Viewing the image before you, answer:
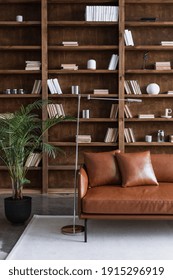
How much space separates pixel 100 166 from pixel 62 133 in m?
2.26

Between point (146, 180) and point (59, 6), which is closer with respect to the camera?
point (146, 180)

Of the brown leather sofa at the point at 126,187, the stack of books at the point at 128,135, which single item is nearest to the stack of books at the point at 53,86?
the stack of books at the point at 128,135

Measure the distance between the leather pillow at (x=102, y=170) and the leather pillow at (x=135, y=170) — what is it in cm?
9

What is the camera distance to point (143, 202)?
431cm

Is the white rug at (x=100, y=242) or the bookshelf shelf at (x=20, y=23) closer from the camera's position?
the white rug at (x=100, y=242)

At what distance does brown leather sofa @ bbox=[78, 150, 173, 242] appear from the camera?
4320 millimetres

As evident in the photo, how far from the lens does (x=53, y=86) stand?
6781 mm

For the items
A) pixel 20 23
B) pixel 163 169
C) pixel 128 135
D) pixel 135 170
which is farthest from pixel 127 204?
pixel 20 23

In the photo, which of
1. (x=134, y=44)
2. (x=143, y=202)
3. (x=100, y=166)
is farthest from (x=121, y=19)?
(x=143, y=202)

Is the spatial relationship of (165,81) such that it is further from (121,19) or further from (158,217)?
(158,217)

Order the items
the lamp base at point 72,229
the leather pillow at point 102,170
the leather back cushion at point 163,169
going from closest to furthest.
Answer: the lamp base at point 72,229
the leather pillow at point 102,170
the leather back cushion at point 163,169

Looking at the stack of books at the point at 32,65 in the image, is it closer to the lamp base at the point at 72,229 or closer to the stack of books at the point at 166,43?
the stack of books at the point at 166,43

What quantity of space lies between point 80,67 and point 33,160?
62.1 inches

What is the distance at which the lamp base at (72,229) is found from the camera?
4578 mm
